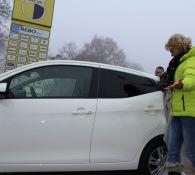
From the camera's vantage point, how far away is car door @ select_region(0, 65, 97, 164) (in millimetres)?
5496

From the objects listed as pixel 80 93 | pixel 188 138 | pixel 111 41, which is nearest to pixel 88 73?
pixel 80 93

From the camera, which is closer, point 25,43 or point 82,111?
point 82,111

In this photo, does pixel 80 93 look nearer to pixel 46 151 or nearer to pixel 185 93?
pixel 46 151

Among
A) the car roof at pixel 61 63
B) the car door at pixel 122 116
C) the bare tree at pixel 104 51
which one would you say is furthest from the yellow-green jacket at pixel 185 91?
the bare tree at pixel 104 51

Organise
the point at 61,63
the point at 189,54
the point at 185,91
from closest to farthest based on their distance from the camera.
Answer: the point at 185,91
the point at 189,54
the point at 61,63

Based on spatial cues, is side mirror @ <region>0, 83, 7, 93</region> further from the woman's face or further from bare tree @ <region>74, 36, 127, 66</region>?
bare tree @ <region>74, 36, 127, 66</region>

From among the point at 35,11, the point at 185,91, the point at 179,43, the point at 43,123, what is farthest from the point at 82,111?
the point at 35,11

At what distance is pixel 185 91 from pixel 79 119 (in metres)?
1.36

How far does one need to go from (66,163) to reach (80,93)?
0.91 metres

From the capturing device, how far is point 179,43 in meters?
5.51

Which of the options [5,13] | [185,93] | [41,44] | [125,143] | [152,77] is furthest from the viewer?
[5,13]

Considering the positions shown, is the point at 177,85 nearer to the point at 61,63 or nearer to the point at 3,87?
the point at 61,63

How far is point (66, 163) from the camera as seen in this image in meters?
5.58

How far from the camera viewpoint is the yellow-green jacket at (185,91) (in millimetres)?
5238
